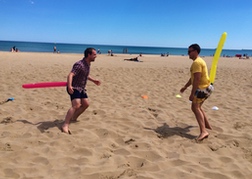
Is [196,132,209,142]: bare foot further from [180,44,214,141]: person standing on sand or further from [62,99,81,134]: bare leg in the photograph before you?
[62,99,81,134]: bare leg

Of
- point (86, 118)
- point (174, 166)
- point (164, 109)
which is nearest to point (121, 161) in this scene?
point (174, 166)

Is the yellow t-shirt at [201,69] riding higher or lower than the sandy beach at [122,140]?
higher

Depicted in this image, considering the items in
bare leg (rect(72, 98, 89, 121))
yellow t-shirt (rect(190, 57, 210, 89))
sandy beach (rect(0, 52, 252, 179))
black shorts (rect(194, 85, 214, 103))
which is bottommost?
sandy beach (rect(0, 52, 252, 179))

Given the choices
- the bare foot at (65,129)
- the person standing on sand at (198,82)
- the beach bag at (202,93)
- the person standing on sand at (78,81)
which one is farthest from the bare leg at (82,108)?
the beach bag at (202,93)

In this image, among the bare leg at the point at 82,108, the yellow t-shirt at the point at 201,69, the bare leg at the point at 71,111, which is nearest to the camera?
the yellow t-shirt at the point at 201,69

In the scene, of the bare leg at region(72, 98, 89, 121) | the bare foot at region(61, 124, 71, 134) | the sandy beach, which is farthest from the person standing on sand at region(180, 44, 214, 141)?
the bare foot at region(61, 124, 71, 134)

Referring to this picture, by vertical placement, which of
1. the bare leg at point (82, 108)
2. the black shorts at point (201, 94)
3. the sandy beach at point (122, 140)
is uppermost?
the black shorts at point (201, 94)

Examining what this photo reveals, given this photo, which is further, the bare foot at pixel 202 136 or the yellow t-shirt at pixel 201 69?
the bare foot at pixel 202 136

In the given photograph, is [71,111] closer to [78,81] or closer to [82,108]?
[82,108]

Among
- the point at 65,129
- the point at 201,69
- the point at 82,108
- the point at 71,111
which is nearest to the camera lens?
the point at 201,69

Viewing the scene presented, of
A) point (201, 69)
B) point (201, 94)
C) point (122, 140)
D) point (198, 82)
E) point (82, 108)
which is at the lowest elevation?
point (122, 140)

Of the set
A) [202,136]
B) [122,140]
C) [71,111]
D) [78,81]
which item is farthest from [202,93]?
[71,111]

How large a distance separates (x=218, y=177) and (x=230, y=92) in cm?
613

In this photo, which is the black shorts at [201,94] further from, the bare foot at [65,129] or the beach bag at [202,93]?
the bare foot at [65,129]
